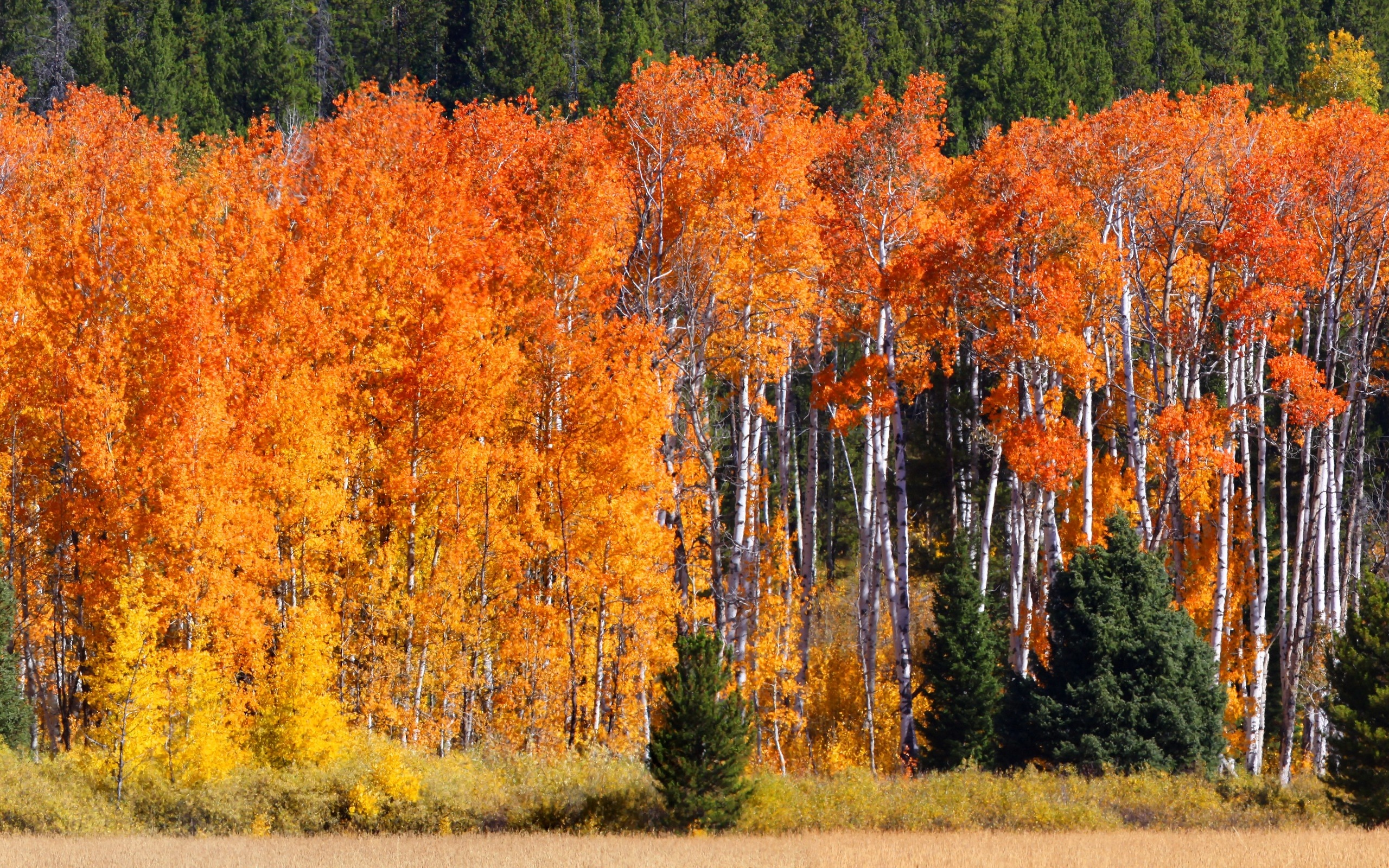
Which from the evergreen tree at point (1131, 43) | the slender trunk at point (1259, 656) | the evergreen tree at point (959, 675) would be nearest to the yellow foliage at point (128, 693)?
the evergreen tree at point (959, 675)

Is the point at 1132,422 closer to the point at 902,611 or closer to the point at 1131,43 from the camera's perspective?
the point at 902,611

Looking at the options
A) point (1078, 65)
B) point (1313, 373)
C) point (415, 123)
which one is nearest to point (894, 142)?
point (1313, 373)

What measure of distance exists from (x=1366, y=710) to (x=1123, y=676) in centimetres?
394

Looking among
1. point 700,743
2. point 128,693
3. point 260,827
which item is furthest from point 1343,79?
point 128,693

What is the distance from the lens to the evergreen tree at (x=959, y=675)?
2853 centimetres

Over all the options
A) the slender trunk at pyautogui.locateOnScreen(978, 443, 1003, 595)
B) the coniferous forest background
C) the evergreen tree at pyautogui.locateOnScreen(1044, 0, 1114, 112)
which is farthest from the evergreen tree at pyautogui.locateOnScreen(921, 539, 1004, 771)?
the evergreen tree at pyautogui.locateOnScreen(1044, 0, 1114, 112)

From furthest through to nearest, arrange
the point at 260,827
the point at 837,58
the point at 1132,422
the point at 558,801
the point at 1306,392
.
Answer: the point at 837,58 → the point at 1132,422 → the point at 1306,392 → the point at 558,801 → the point at 260,827

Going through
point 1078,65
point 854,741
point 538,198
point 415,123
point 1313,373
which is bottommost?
point 854,741

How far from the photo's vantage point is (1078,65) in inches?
2021

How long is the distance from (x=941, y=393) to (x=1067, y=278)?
18442mm

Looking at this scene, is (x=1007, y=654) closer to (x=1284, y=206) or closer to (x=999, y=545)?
(x=999, y=545)

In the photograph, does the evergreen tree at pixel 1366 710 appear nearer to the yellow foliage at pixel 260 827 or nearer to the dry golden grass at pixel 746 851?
the dry golden grass at pixel 746 851

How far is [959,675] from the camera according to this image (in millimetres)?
28750

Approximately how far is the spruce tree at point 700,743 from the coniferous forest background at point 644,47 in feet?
105
